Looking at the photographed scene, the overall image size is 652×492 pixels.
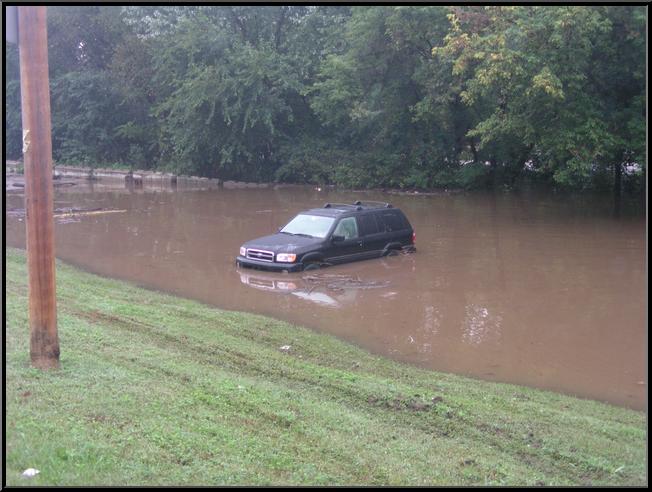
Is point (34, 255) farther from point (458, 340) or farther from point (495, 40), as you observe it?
point (495, 40)

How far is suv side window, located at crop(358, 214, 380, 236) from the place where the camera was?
19.1 metres

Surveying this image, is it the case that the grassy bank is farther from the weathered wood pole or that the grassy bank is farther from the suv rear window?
the suv rear window

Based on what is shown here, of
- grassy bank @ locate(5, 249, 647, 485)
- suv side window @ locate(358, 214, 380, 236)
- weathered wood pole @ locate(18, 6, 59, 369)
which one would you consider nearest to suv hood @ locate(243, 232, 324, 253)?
Answer: suv side window @ locate(358, 214, 380, 236)

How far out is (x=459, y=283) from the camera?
56.6ft

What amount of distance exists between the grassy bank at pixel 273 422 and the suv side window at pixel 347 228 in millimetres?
8089

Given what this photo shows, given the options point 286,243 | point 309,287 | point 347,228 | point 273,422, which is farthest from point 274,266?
point 273,422

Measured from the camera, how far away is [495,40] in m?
24.5

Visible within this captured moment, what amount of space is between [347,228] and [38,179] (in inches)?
471

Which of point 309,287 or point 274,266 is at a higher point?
point 274,266

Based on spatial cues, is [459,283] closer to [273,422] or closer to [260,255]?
[260,255]

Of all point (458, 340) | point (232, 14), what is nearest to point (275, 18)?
point (232, 14)

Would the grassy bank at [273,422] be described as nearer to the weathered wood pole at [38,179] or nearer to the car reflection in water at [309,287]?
the weathered wood pole at [38,179]

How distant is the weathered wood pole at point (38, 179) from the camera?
7121 mm

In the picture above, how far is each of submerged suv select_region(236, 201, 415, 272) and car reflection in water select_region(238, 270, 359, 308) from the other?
450mm
